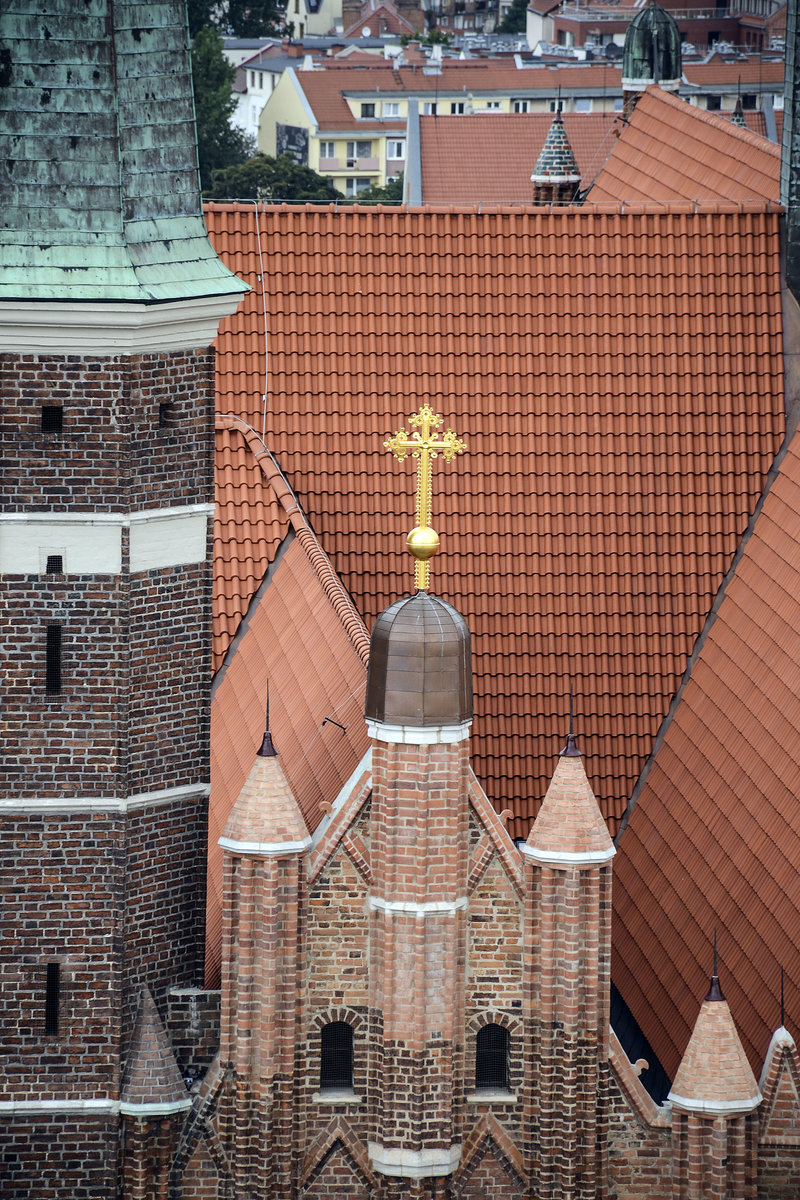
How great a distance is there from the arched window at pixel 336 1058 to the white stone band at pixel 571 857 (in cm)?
220

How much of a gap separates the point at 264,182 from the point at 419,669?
80.0 m

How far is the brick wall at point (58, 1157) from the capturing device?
21812 millimetres

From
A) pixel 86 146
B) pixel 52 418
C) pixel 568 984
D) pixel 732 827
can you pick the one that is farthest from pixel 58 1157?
pixel 86 146

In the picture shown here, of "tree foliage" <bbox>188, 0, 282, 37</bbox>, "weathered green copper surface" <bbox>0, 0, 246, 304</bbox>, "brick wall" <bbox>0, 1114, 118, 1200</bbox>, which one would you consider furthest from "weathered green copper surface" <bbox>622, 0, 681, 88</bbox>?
"tree foliage" <bbox>188, 0, 282, 37</bbox>

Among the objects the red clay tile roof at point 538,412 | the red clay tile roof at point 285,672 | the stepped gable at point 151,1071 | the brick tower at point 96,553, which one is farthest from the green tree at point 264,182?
the stepped gable at point 151,1071

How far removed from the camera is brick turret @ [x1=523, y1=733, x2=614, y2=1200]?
20.5 meters

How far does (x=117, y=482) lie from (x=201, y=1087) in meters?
5.15

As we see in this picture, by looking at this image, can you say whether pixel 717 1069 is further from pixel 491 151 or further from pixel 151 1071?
pixel 491 151

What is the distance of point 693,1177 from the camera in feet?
69.5

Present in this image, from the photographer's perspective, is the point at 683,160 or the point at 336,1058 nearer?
the point at 336,1058

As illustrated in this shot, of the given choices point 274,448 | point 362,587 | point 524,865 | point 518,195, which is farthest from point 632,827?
point 518,195

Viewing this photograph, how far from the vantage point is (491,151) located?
69.4 meters

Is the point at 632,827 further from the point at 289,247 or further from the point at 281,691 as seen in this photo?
the point at 289,247

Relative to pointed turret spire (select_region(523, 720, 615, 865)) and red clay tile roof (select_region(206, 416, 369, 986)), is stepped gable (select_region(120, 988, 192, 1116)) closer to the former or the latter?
red clay tile roof (select_region(206, 416, 369, 986))
